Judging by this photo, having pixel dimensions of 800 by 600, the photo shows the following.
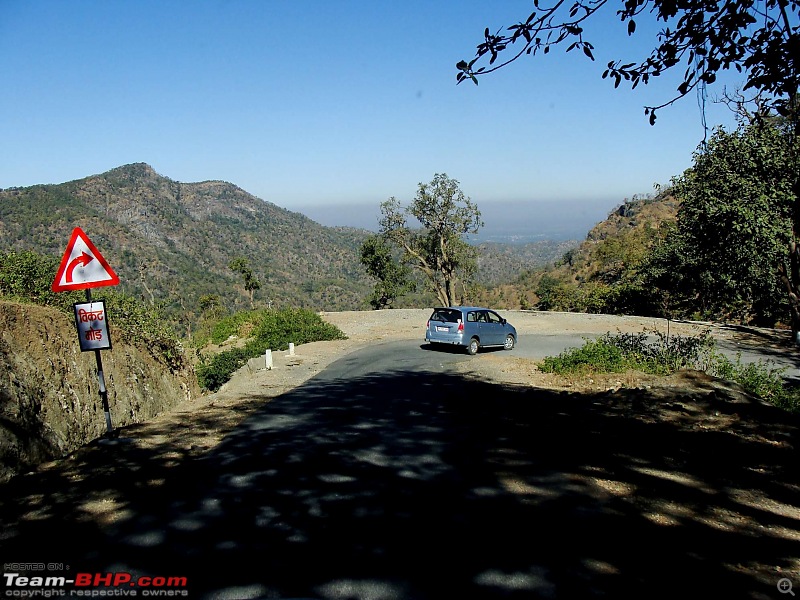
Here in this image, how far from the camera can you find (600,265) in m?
58.4

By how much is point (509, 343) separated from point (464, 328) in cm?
304

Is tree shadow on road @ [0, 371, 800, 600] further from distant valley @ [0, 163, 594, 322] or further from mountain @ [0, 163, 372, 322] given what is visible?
mountain @ [0, 163, 372, 322]

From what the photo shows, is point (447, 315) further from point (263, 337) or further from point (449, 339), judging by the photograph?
point (263, 337)

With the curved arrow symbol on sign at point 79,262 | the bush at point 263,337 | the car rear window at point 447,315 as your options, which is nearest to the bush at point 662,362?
the car rear window at point 447,315

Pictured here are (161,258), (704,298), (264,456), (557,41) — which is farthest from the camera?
(161,258)

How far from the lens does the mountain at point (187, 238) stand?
83794mm

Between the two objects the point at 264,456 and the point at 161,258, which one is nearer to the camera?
the point at 264,456

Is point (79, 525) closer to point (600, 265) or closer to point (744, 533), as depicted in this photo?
point (744, 533)

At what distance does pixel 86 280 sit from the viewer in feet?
24.9

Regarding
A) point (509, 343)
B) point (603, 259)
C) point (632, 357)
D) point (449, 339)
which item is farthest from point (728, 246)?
point (603, 259)

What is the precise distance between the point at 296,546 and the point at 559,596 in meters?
1.86

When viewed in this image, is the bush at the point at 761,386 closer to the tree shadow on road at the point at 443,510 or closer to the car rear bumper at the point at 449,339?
the tree shadow on road at the point at 443,510

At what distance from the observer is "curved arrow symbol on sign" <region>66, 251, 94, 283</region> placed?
24.7 feet

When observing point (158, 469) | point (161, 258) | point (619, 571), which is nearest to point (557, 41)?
point (619, 571)
